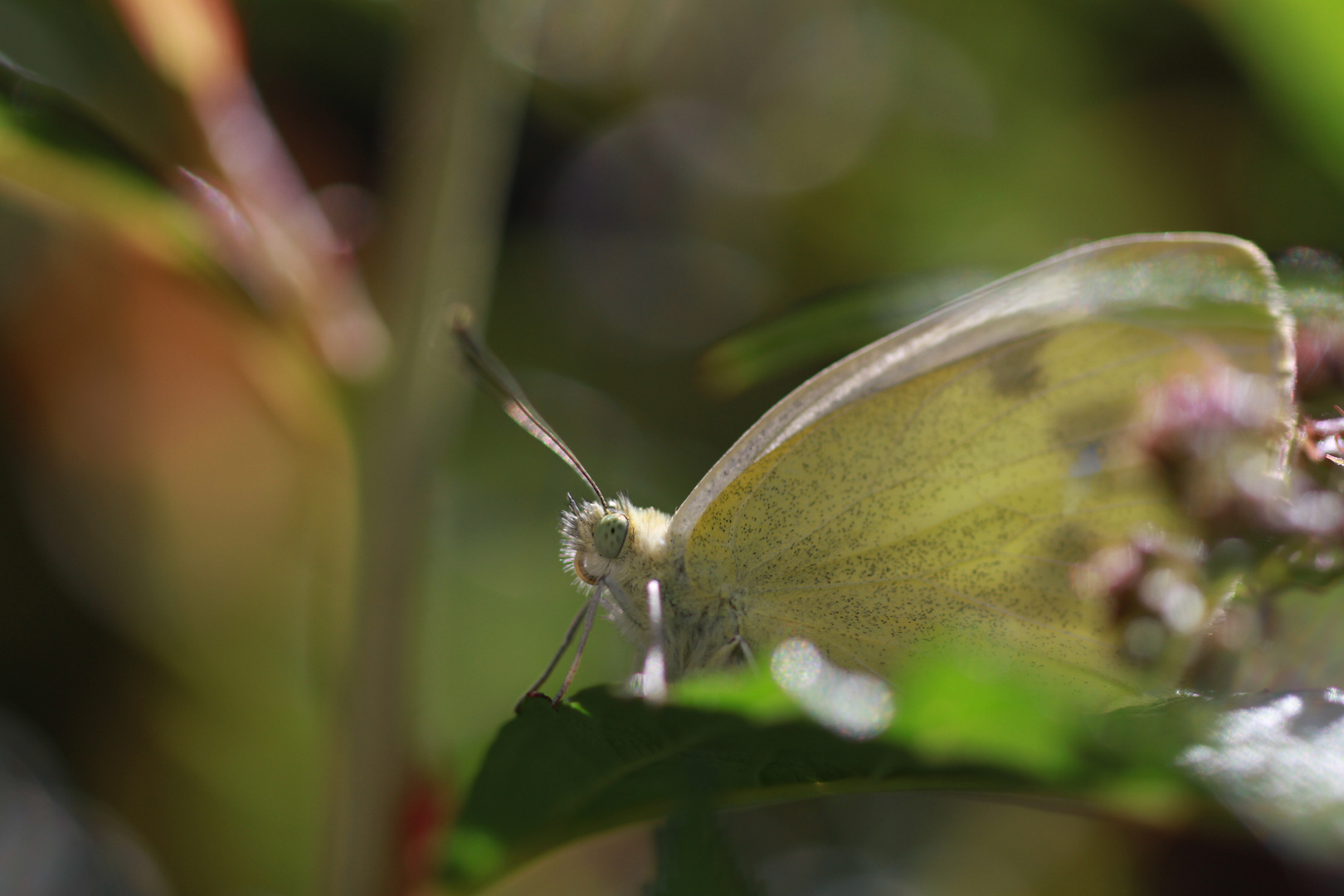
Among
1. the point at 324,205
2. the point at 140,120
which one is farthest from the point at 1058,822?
the point at 140,120

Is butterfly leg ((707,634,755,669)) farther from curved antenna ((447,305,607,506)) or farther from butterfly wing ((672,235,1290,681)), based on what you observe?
curved antenna ((447,305,607,506))

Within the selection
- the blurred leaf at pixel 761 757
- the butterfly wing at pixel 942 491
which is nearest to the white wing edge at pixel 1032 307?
the butterfly wing at pixel 942 491

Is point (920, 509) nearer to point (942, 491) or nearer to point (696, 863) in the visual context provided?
point (942, 491)

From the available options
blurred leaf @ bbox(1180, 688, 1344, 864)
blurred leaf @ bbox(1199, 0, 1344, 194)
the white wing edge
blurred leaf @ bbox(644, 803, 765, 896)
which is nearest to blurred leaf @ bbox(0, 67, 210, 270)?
the white wing edge

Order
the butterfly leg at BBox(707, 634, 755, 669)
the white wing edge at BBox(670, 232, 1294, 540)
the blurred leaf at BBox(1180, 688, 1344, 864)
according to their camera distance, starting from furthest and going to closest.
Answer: the butterfly leg at BBox(707, 634, 755, 669)
the white wing edge at BBox(670, 232, 1294, 540)
the blurred leaf at BBox(1180, 688, 1344, 864)

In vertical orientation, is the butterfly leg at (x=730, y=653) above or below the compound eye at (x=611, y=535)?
below

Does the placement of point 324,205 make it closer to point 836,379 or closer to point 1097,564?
point 836,379

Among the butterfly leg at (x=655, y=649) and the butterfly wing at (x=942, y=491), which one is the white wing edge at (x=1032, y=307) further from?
the butterfly leg at (x=655, y=649)

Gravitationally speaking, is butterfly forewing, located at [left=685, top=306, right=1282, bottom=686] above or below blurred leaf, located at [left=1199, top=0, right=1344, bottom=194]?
below
